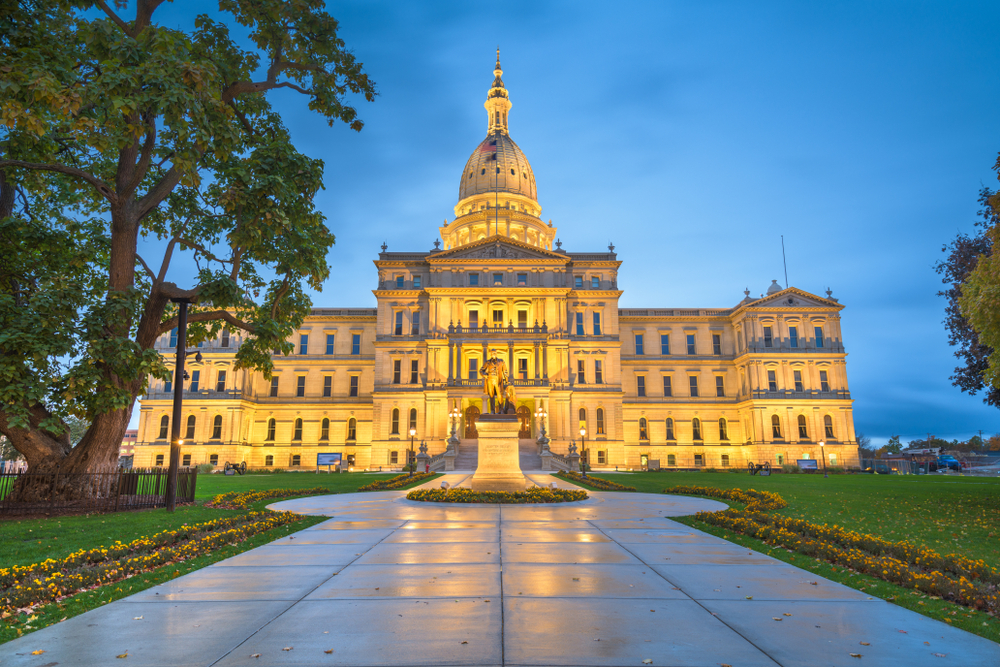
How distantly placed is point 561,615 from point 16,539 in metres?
11.8

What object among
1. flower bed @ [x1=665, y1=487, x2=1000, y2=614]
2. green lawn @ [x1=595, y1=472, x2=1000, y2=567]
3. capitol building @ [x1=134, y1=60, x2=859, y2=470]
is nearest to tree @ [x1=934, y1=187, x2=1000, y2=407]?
green lawn @ [x1=595, y1=472, x2=1000, y2=567]

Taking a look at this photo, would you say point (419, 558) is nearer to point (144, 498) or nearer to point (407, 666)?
point (407, 666)

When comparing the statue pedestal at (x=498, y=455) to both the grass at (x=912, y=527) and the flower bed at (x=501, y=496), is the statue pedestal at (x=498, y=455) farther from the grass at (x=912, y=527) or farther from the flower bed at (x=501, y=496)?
the grass at (x=912, y=527)

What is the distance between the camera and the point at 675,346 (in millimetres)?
70750

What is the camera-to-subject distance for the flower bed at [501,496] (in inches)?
722

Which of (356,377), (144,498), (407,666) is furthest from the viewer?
(356,377)

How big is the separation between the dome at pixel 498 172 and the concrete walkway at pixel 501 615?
79746 mm

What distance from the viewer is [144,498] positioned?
60.4 feet

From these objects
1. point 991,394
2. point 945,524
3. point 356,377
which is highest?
point 356,377

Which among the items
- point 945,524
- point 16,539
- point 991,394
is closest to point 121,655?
point 16,539

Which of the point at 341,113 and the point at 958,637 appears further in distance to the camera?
the point at 341,113

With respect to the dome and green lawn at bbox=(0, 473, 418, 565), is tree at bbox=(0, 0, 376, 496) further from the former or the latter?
→ the dome

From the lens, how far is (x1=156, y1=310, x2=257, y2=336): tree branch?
1850cm

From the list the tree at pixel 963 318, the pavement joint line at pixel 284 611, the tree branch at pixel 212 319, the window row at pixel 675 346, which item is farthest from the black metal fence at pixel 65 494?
the window row at pixel 675 346
